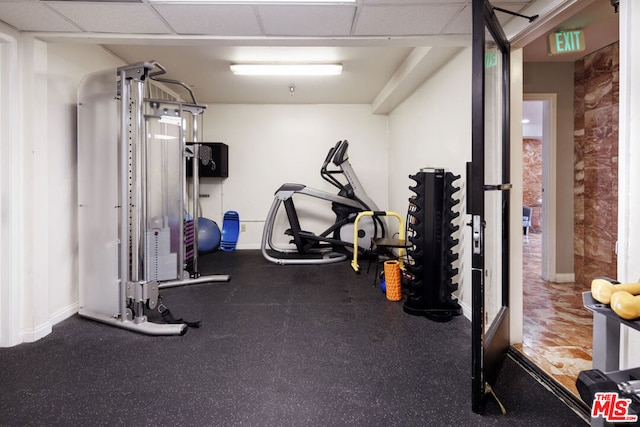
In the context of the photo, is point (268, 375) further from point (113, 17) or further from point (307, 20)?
point (113, 17)

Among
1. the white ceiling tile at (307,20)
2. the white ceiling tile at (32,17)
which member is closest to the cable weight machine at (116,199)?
the white ceiling tile at (32,17)

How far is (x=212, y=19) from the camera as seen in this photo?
200cm

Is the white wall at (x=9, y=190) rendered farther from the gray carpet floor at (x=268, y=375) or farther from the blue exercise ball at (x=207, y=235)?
the blue exercise ball at (x=207, y=235)

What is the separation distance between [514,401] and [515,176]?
1.33 meters

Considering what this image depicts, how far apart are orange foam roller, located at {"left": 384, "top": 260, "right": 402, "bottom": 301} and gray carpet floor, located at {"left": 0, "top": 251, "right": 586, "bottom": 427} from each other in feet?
0.50

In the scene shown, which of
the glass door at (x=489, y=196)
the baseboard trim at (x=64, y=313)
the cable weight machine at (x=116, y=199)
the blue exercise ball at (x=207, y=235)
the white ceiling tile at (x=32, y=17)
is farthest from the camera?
the blue exercise ball at (x=207, y=235)

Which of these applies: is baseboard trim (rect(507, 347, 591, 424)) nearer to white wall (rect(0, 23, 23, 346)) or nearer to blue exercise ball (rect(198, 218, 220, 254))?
white wall (rect(0, 23, 23, 346))

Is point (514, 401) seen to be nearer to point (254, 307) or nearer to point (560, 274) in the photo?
point (254, 307)

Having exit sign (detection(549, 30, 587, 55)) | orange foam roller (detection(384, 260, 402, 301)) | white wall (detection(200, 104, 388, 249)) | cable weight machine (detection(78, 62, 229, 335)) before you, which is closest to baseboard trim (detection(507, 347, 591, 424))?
orange foam roller (detection(384, 260, 402, 301))

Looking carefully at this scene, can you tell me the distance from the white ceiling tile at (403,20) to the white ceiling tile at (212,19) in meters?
0.72

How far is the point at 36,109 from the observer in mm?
2209

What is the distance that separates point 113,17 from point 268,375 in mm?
2407

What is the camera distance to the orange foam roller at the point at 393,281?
2.92 metres

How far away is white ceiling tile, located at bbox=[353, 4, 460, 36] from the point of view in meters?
1.89
